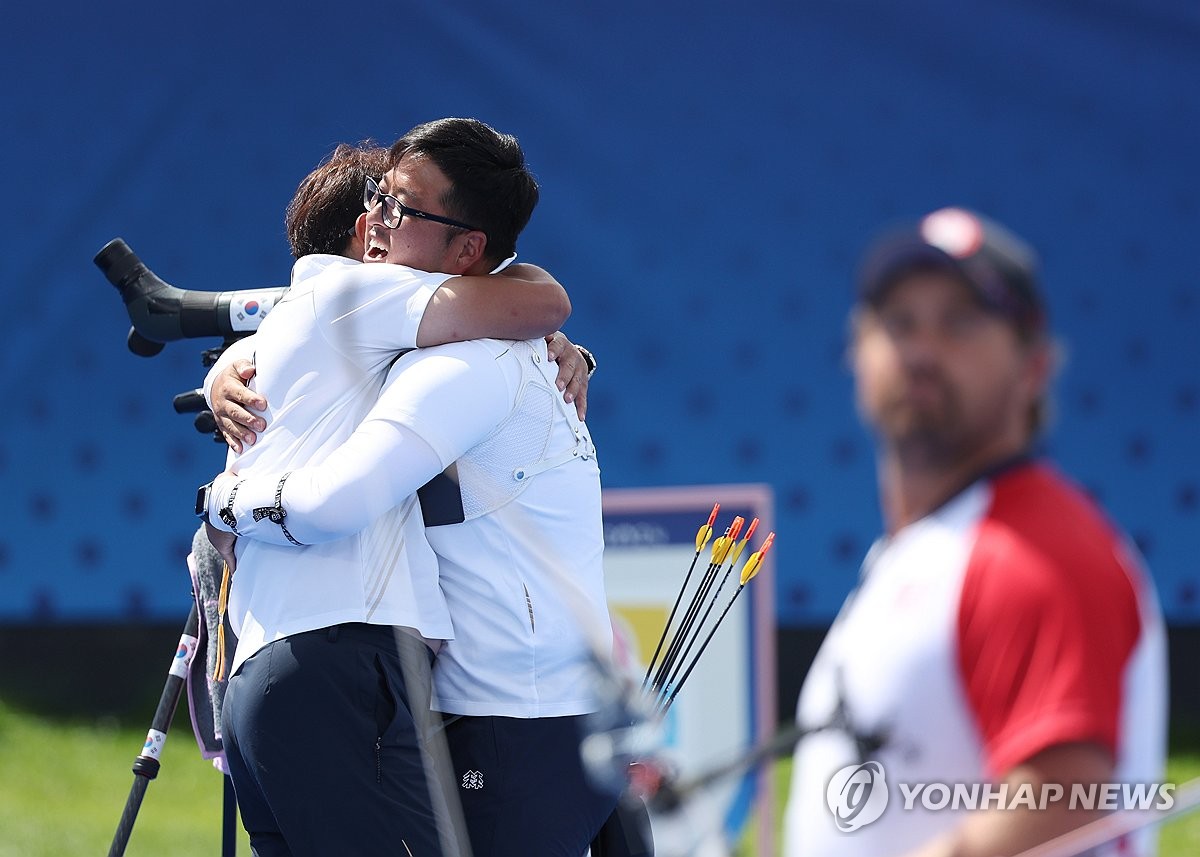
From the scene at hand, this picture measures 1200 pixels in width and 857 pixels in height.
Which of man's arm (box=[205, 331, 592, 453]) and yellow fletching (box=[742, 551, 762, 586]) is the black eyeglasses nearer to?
man's arm (box=[205, 331, 592, 453])

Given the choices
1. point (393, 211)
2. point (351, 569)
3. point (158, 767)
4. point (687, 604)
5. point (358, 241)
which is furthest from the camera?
point (687, 604)

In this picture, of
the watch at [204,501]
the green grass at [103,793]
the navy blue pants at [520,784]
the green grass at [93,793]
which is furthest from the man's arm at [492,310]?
the green grass at [93,793]

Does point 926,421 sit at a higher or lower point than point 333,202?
lower

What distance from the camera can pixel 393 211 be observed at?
5.45 ft

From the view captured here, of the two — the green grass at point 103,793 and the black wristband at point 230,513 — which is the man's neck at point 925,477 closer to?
the black wristband at point 230,513

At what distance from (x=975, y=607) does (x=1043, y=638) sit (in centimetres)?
4

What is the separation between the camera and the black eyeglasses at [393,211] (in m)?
1.65

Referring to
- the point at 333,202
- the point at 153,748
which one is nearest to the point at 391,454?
the point at 333,202

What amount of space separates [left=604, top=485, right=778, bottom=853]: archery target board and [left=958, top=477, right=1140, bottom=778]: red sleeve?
2.16m

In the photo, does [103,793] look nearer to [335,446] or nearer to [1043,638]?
[335,446]

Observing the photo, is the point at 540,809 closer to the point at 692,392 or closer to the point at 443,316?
the point at 443,316

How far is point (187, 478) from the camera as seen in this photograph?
169 inches

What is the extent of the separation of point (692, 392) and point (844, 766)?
10.4 feet

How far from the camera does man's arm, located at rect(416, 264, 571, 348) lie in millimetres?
→ 1567
